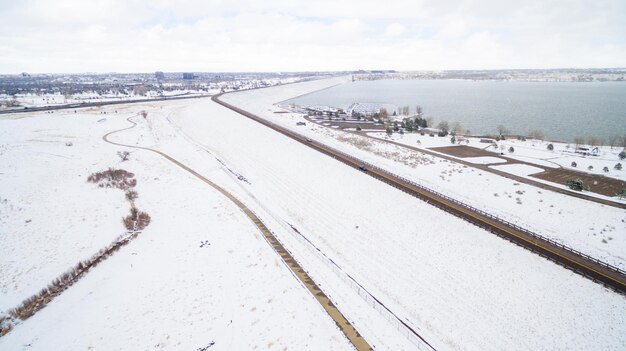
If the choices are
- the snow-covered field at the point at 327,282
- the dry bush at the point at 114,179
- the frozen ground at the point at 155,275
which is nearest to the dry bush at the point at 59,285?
the frozen ground at the point at 155,275

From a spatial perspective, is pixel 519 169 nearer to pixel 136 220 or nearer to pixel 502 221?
pixel 502 221

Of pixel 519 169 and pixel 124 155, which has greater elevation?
pixel 124 155

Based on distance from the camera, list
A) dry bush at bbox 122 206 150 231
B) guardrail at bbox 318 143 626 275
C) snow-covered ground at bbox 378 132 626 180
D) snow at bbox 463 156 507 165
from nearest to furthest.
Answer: guardrail at bbox 318 143 626 275 → dry bush at bbox 122 206 150 231 → snow-covered ground at bbox 378 132 626 180 → snow at bbox 463 156 507 165

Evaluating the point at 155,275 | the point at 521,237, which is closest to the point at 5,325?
the point at 155,275

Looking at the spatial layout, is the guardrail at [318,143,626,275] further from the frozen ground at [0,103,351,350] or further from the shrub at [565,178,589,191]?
the frozen ground at [0,103,351,350]

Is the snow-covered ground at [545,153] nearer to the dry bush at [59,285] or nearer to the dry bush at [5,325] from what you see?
the dry bush at [59,285]

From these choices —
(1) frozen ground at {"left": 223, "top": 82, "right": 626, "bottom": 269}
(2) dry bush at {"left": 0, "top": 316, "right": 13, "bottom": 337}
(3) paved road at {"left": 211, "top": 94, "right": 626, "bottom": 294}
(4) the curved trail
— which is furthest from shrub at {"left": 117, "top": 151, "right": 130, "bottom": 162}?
(3) paved road at {"left": 211, "top": 94, "right": 626, "bottom": 294}

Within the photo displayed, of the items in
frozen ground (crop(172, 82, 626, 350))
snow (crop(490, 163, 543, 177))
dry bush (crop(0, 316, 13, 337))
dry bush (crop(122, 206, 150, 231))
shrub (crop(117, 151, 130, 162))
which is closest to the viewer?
frozen ground (crop(172, 82, 626, 350))
